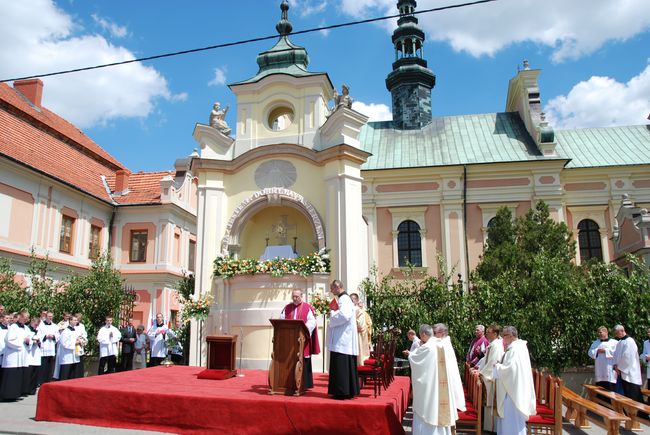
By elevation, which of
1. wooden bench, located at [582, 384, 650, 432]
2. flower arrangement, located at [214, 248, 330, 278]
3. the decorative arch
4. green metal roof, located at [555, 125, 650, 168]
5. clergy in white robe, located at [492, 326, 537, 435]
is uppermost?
green metal roof, located at [555, 125, 650, 168]

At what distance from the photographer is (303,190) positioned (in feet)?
50.0

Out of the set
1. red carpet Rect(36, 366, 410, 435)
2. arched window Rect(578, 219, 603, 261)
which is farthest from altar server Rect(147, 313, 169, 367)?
arched window Rect(578, 219, 603, 261)

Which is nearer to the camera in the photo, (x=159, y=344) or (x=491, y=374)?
(x=491, y=374)

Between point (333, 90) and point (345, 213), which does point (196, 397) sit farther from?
point (333, 90)

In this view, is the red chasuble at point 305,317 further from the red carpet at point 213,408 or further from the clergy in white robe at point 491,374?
the clergy in white robe at point 491,374

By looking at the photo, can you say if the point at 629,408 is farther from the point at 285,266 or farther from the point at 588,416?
the point at 285,266

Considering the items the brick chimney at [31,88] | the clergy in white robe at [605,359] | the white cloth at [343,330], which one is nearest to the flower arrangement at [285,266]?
the white cloth at [343,330]

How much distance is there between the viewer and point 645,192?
26234 mm

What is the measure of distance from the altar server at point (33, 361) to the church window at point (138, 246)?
543 inches

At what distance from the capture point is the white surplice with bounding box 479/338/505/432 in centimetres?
834

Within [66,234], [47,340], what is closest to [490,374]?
[47,340]

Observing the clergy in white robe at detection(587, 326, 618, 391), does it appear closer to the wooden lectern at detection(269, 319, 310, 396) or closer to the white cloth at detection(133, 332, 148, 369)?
the wooden lectern at detection(269, 319, 310, 396)

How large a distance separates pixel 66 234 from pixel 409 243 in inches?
633

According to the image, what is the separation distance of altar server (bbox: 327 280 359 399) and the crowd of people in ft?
22.8
